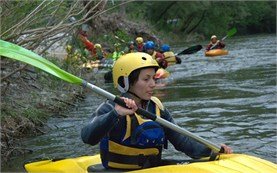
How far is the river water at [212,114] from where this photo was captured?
5.93 metres

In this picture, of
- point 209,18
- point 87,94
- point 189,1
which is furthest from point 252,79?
point 209,18

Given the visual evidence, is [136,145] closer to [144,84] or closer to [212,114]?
[144,84]

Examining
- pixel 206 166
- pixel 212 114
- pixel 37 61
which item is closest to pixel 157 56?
pixel 212 114

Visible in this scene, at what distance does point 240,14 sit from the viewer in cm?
4128

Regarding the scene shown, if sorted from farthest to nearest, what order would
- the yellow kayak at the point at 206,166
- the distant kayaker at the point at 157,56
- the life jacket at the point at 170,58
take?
the life jacket at the point at 170,58
the distant kayaker at the point at 157,56
the yellow kayak at the point at 206,166

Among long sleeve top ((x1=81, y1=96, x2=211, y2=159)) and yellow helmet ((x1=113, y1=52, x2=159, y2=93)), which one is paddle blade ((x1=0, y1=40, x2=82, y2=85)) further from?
yellow helmet ((x1=113, y1=52, x2=159, y2=93))

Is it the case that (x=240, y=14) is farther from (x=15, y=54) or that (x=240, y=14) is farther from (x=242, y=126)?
(x=15, y=54)

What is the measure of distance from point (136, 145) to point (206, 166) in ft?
1.83

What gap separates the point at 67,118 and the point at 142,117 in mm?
4402

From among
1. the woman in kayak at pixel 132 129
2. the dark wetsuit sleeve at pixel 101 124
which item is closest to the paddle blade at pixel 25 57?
the dark wetsuit sleeve at pixel 101 124

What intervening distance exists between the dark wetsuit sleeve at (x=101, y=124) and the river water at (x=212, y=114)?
183 centimetres

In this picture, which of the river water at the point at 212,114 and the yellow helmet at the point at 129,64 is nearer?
the yellow helmet at the point at 129,64

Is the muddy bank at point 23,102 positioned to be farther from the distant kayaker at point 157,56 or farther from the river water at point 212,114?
the distant kayaker at point 157,56

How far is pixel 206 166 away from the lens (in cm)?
320
